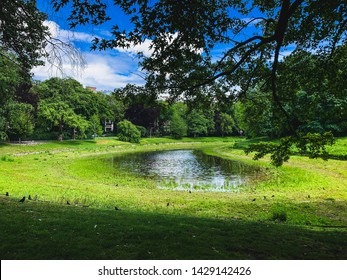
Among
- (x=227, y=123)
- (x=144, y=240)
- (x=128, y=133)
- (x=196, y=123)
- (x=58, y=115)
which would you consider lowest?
(x=144, y=240)

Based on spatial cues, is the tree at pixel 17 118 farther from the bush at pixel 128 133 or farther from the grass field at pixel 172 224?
the grass field at pixel 172 224

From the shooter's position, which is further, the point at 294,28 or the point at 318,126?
the point at 318,126

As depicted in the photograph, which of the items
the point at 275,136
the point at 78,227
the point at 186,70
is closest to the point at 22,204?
the point at 78,227

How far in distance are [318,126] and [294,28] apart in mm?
35948

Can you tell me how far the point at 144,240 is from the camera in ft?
21.0

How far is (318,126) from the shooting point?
139 feet

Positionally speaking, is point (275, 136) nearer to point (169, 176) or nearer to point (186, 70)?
point (169, 176)

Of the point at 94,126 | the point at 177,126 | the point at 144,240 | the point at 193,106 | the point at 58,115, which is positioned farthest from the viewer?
the point at 177,126

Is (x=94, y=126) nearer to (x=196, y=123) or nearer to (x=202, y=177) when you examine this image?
(x=196, y=123)

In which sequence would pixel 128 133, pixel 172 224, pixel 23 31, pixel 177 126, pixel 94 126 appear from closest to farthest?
pixel 172 224 < pixel 23 31 < pixel 94 126 < pixel 128 133 < pixel 177 126

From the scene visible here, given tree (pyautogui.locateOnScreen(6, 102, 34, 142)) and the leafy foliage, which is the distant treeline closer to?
tree (pyautogui.locateOnScreen(6, 102, 34, 142))

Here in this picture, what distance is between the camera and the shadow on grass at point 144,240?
5.50m

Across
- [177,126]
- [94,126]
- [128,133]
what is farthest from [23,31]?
[177,126]

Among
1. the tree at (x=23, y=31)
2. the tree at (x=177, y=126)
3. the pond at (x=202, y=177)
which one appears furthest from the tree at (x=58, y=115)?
the tree at (x=23, y=31)
